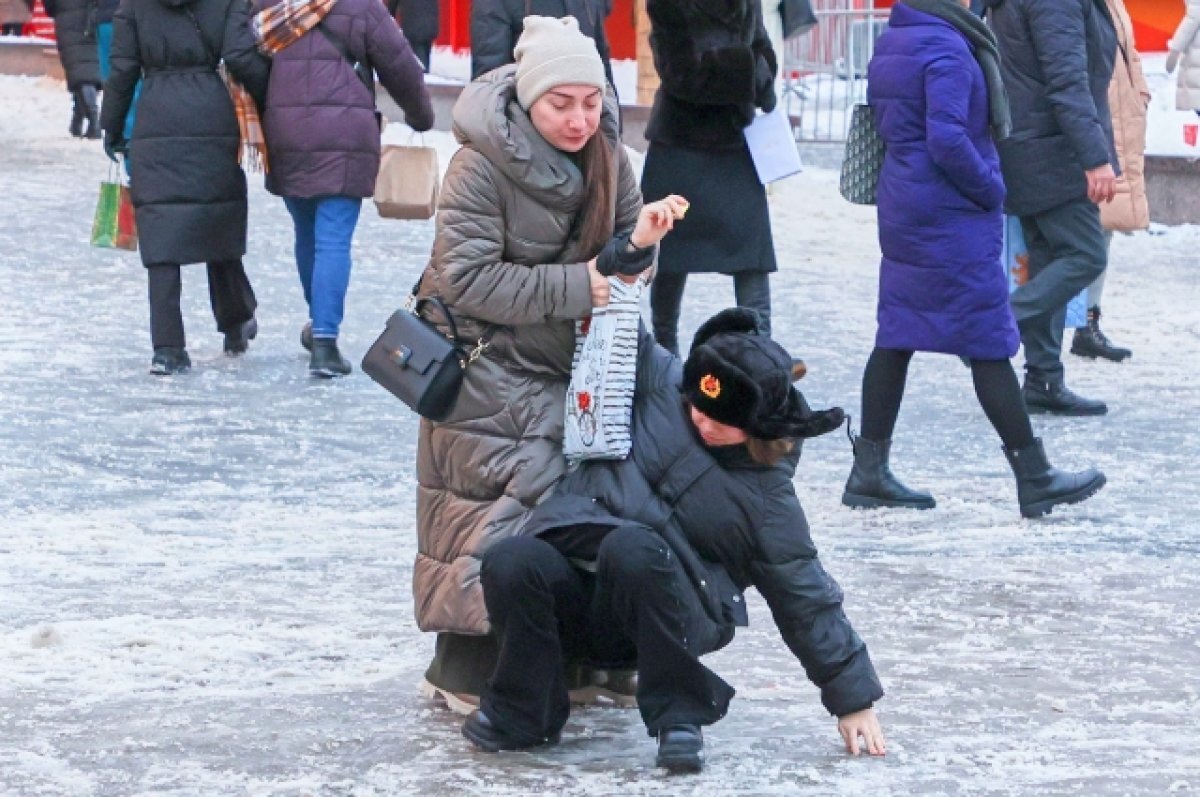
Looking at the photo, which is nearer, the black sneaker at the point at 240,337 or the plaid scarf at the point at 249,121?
the plaid scarf at the point at 249,121

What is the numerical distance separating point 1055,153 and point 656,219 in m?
4.00

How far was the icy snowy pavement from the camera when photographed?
455 cm

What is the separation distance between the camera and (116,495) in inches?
278

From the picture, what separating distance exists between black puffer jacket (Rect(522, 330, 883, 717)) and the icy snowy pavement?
24 cm

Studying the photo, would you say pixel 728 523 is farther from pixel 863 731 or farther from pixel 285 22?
pixel 285 22

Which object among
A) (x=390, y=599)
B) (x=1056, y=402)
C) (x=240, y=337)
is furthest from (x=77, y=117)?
(x=390, y=599)

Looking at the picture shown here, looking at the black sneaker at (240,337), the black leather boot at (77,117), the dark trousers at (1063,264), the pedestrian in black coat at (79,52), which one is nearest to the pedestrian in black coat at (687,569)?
the dark trousers at (1063,264)

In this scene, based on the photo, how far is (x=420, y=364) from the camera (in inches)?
185

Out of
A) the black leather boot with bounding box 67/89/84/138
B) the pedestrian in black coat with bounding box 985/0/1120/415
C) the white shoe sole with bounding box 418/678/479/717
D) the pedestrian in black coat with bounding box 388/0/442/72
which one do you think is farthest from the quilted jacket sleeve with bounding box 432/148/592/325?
the black leather boot with bounding box 67/89/84/138

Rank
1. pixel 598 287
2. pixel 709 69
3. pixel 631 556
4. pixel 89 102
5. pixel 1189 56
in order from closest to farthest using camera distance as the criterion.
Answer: pixel 631 556
pixel 598 287
pixel 709 69
pixel 1189 56
pixel 89 102

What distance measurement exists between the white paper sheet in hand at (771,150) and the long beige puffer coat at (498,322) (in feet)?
11.3

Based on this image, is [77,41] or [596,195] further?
[77,41]

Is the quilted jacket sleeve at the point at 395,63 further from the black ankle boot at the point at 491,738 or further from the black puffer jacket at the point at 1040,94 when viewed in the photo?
the black ankle boot at the point at 491,738

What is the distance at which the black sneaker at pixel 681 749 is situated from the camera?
4.46 meters
